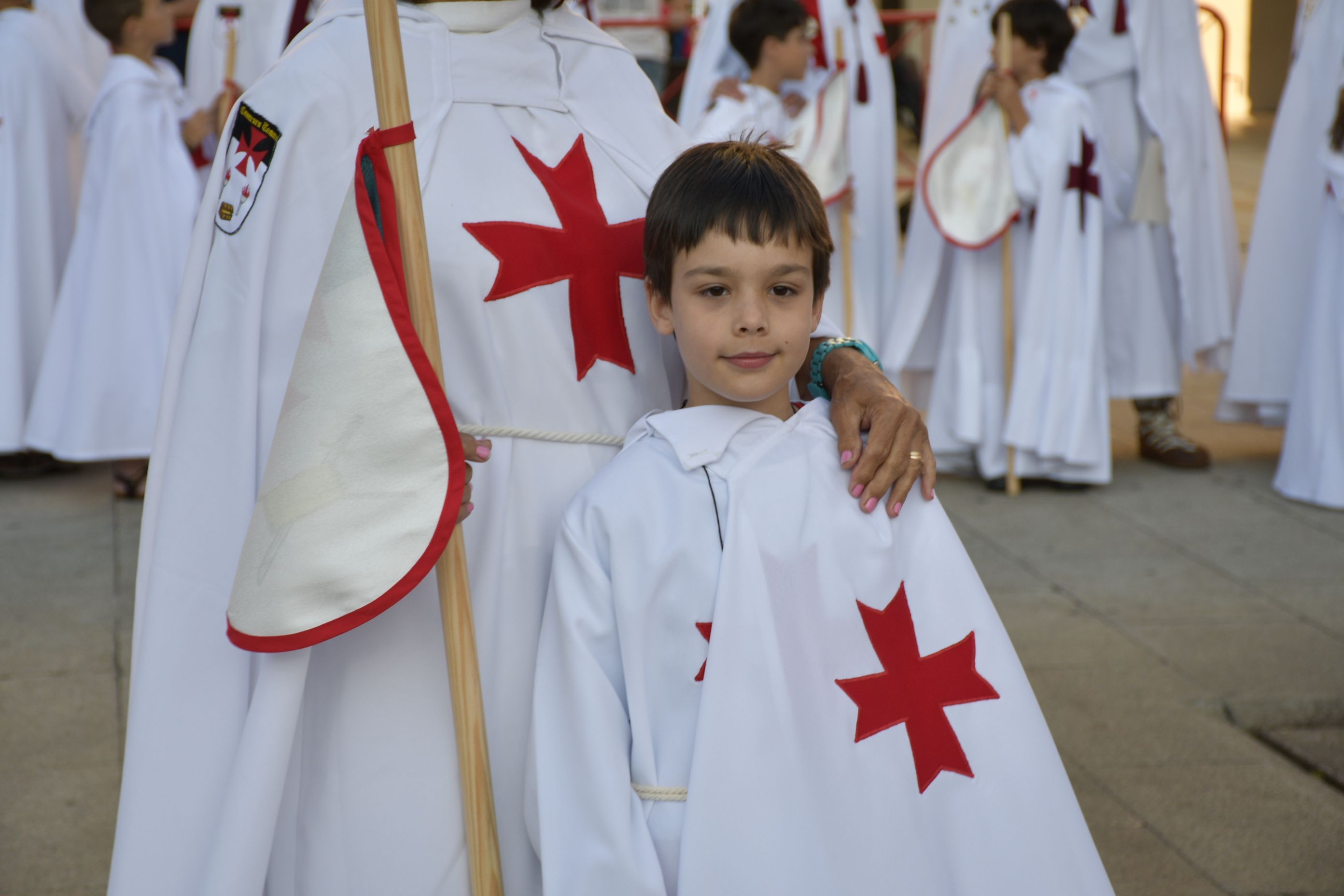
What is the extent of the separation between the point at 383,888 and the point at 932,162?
14.8 ft

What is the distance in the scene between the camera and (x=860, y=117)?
6793mm

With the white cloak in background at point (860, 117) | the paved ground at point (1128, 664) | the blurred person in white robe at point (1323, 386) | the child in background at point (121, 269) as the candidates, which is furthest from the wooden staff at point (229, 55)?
the blurred person in white robe at point (1323, 386)

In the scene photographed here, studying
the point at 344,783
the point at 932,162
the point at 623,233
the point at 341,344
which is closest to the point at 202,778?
the point at 344,783

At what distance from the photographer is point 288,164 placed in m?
1.74

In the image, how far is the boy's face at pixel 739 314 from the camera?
1773 millimetres

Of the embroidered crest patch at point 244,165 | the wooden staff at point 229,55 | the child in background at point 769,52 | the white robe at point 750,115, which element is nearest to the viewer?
Answer: the embroidered crest patch at point 244,165

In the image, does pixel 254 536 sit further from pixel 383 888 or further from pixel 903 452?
pixel 903 452

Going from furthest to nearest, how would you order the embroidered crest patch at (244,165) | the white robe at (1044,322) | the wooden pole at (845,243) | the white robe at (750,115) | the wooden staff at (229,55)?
the wooden pole at (845,243) → the white robe at (750,115) → the white robe at (1044,322) → the wooden staff at (229,55) → the embroidered crest patch at (244,165)

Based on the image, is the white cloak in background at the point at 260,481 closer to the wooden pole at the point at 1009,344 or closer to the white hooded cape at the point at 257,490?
the white hooded cape at the point at 257,490

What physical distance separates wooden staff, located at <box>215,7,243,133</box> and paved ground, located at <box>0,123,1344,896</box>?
1603 mm

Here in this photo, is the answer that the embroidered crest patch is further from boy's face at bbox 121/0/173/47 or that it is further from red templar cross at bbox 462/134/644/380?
boy's face at bbox 121/0/173/47

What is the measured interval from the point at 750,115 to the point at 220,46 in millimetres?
2461

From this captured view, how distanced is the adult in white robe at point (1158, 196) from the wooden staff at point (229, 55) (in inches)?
138

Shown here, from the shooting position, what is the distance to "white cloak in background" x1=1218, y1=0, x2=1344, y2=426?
5.91 metres
